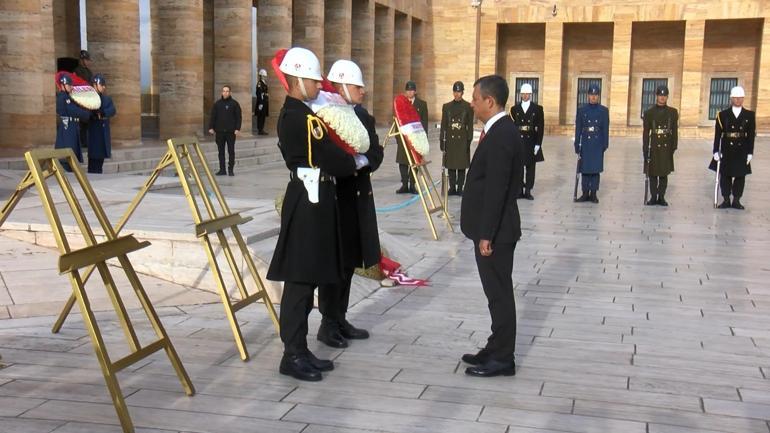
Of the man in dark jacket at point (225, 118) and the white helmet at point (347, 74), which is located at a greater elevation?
the white helmet at point (347, 74)

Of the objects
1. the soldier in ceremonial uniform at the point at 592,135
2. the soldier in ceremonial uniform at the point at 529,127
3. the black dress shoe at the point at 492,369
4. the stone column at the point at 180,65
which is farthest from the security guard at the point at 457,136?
the stone column at the point at 180,65

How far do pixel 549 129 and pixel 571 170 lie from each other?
19193 millimetres

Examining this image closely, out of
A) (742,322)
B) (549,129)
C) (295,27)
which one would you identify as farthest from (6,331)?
(549,129)

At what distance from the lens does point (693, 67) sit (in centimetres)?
3722

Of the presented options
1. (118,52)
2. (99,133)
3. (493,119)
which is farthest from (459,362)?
(118,52)

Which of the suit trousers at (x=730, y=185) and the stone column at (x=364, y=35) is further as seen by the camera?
the stone column at (x=364, y=35)

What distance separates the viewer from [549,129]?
3919 centimetres

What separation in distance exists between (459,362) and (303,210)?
1.42 meters

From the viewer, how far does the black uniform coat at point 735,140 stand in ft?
44.2

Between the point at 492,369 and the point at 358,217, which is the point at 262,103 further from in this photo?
the point at 492,369

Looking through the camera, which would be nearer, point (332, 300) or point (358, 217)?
point (358, 217)

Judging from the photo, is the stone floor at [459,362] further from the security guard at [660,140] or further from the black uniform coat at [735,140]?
the black uniform coat at [735,140]

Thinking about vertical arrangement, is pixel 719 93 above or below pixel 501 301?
above

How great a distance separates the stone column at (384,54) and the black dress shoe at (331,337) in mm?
29590
